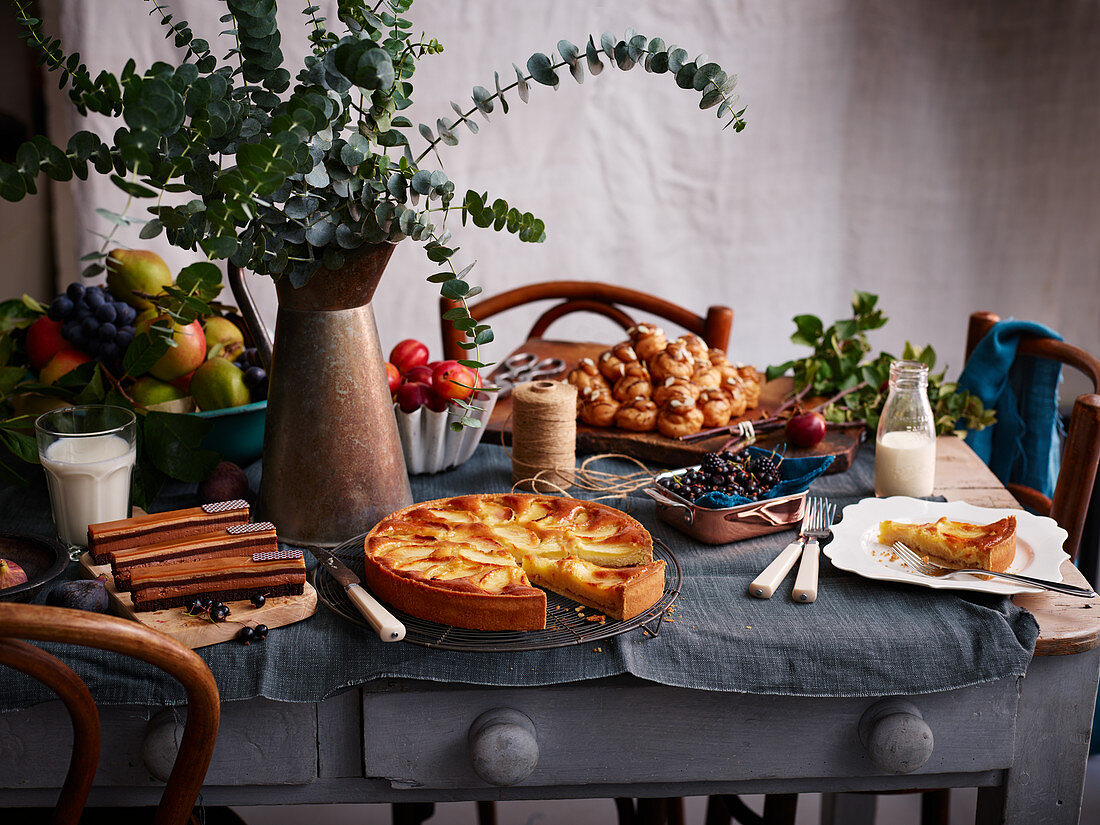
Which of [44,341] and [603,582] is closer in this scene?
[603,582]

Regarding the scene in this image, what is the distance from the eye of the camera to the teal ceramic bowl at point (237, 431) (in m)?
1.41

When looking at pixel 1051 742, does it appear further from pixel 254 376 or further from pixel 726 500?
pixel 254 376

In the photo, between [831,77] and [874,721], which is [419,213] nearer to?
→ [874,721]

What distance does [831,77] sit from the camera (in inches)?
109

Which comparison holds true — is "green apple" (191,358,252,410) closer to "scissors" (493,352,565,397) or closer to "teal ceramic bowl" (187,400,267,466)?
"teal ceramic bowl" (187,400,267,466)

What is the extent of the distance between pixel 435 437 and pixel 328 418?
0.29m

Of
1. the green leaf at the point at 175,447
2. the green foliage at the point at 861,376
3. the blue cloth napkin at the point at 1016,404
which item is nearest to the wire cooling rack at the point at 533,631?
the green leaf at the point at 175,447

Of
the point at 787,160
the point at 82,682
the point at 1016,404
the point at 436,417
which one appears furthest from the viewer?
the point at 787,160

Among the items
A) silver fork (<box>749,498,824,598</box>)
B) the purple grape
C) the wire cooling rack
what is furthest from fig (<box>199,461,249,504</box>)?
silver fork (<box>749,498,824,598</box>)

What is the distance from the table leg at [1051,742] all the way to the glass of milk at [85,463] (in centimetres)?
111

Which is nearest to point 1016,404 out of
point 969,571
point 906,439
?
point 906,439

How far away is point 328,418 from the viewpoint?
1208 millimetres

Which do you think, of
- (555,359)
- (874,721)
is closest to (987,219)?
(555,359)

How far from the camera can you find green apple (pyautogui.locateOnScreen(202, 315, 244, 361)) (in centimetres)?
152
